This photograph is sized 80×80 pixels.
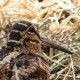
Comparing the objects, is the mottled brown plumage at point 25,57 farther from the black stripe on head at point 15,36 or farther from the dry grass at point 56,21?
the dry grass at point 56,21

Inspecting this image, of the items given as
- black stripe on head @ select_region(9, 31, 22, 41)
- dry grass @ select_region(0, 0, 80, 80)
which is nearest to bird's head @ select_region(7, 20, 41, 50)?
black stripe on head @ select_region(9, 31, 22, 41)

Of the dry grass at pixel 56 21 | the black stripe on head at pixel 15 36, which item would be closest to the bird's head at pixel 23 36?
the black stripe on head at pixel 15 36

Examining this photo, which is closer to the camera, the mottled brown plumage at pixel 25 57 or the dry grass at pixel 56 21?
the mottled brown plumage at pixel 25 57

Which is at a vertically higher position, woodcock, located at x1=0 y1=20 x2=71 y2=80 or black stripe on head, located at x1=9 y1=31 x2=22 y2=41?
black stripe on head, located at x1=9 y1=31 x2=22 y2=41

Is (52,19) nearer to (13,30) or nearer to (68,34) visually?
(68,34)

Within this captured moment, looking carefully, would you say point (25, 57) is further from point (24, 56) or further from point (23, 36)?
point (23, 36)

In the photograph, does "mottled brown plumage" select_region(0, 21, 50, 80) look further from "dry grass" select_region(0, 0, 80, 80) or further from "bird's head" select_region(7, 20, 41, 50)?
"dry grass" select_region(0, 0, 80, 80)

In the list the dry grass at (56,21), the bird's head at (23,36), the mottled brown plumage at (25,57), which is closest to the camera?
the mottled brown plumage at (25,57)

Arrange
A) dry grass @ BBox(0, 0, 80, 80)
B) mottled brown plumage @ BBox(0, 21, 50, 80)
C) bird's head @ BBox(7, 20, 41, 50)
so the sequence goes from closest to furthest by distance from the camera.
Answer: mottled brown plumage @ BBox(0, 21, 50, 80), bird's head @ BBox(7, 20, 41, 50), dry grass @ BBox(0, 0, 80, 80)
